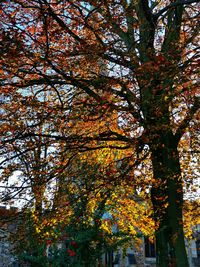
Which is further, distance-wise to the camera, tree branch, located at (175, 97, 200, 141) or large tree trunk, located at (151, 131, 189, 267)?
tree branch, located at (175, 97, 200, 141)

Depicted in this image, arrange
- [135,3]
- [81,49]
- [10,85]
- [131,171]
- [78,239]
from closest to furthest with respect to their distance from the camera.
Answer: [81,49] < [10,85] < [135,3] < [131,171] < [78,239]

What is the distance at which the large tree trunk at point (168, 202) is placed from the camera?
778cm

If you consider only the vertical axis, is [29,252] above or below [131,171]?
below

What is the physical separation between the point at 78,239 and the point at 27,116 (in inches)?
276

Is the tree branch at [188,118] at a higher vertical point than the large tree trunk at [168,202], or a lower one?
higher

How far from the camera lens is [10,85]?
749 cm

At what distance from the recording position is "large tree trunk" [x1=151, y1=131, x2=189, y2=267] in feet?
25.5

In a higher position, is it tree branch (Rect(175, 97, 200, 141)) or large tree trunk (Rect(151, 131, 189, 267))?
tree branch (Rect(175, 97, 200, 141))

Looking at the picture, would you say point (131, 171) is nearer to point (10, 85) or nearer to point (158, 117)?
point (158, 117)

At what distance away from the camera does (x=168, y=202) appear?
8297 millimetres

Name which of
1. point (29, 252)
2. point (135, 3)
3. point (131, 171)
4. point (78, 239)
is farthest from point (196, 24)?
point (29, 252)

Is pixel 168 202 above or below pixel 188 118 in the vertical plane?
below

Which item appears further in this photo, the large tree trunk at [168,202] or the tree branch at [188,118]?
the tree branch at [188,118]

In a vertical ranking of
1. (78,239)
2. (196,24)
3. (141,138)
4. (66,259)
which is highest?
(196,24)
